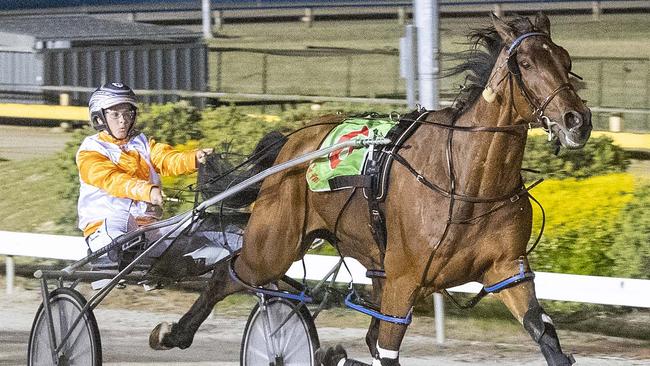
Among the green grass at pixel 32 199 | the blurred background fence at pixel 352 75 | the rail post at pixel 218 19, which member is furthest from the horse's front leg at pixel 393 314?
the rail post at pixel 218 19

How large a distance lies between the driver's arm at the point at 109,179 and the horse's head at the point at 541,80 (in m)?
1.79

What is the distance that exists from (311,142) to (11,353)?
251 centimetres

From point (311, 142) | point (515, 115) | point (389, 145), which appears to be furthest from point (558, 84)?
point (311, 142)

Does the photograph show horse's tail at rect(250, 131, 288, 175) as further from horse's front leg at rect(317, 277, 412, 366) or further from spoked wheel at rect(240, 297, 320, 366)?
horse's front leg at rect(317, 277, 412, 366)

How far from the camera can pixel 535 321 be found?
5453 mm

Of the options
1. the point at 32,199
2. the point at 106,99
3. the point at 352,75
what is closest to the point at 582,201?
the point at 106,99

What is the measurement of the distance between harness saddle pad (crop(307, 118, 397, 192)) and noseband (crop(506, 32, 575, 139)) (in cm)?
78

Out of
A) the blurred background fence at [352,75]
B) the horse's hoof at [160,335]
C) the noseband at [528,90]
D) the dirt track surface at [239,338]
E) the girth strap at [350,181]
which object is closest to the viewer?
the noseband at [528,90]

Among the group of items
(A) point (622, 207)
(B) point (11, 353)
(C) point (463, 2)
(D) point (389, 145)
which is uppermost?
(C) point (463, 2)

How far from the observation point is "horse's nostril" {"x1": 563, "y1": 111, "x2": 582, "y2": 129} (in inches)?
199

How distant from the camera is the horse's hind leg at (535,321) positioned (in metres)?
5.38

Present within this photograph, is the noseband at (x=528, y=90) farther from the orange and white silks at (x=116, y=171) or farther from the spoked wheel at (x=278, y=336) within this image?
the orange and white silks at (x=116, y=171)

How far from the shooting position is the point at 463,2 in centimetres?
2733

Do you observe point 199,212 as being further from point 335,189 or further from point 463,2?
point 463,2
